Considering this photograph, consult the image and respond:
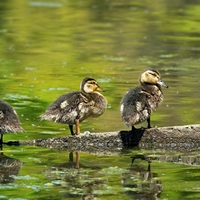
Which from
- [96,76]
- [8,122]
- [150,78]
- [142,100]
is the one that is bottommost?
[96,76]

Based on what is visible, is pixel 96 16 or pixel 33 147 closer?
pixel 33 147

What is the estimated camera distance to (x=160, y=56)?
1666 centimetres

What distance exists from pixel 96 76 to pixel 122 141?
18.0ft

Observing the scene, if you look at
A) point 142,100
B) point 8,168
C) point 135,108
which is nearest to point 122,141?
point 135,108

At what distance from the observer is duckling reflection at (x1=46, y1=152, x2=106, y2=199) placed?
670 cm

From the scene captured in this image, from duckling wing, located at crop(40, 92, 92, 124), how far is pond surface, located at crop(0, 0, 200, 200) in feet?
0.98

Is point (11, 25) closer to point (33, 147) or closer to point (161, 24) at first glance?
point (161, 24)

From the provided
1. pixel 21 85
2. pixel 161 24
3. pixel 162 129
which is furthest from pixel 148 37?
pixel 162 129

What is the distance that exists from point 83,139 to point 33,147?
0.55m

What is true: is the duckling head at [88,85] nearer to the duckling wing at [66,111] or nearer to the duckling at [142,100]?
the duckling wing at [66,111]

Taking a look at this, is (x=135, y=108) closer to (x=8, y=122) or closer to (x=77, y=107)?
(x=77, y=107)

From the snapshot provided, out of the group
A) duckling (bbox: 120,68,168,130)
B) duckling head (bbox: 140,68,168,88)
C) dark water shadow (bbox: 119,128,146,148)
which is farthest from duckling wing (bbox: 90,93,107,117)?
dark water shadow (bbox: 119,128,146,148)

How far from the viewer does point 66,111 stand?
9000mm

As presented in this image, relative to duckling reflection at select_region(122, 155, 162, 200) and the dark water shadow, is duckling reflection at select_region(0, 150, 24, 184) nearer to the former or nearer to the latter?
duckling reflection at select_region(122, 155, 162, 200)
